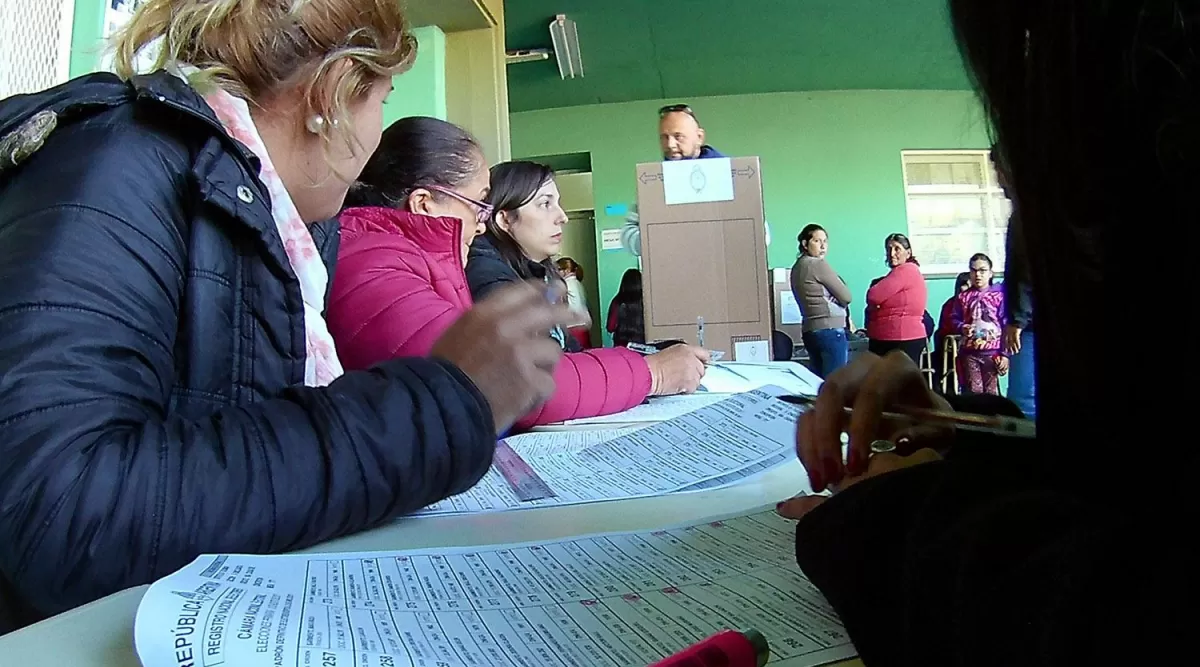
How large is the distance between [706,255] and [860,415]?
4.91ft

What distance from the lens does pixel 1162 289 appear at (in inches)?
8.9

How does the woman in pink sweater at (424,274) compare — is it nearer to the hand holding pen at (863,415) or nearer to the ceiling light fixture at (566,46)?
the hand holding pen at (863,415)

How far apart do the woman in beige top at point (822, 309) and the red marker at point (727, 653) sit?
4.00 metres

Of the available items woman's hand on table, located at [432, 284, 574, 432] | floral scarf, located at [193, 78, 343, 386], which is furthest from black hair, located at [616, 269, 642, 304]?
woman's hand on table, located at [432, 284, 574, 432]

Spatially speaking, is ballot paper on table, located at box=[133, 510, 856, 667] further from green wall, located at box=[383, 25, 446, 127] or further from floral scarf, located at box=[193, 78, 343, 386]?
green wall, located at box=[383, 25, 446, 127]

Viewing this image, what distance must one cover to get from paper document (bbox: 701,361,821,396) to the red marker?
0.92m

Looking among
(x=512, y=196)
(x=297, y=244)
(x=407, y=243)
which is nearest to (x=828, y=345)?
(x=512, y=196)

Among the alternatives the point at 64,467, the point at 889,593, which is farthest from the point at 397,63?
the point at 889,593

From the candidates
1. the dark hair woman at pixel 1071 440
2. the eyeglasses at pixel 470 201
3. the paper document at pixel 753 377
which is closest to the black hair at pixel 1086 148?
the dark hair woman at pixel 1071 440

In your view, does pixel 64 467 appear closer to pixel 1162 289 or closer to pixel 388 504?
pixel 388 504

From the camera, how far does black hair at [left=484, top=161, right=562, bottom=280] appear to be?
1828 mm

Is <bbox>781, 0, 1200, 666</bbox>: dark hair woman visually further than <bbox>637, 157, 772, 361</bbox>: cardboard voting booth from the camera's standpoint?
No

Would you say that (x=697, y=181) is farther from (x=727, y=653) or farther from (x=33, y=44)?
(x=727, y=653)

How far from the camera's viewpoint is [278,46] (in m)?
0.68
